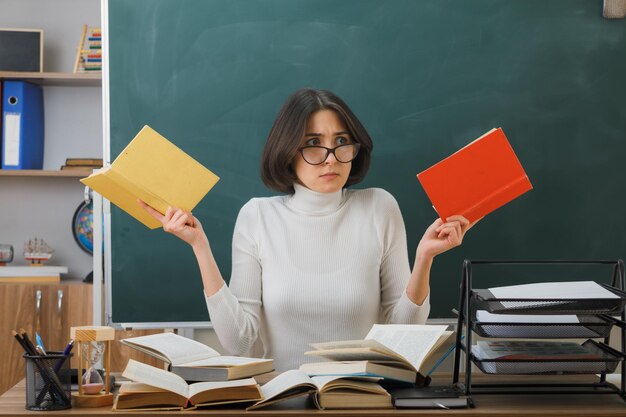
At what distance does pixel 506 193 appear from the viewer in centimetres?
163

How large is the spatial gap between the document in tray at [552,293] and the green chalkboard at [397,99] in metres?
1.32

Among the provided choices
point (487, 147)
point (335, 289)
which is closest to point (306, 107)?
point (335, 289)

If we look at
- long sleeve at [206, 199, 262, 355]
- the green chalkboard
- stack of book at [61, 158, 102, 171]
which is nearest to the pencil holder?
A: long sleeve at [206, 199, 262, 355]

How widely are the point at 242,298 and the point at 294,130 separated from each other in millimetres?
451

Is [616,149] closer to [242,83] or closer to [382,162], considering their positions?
[382,162]

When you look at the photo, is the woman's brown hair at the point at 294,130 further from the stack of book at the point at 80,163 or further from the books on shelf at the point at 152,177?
the stack of book at the point at 80,163


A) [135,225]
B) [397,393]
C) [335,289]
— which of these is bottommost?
[397,393]

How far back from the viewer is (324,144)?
6.86 ft

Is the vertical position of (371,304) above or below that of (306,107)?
below

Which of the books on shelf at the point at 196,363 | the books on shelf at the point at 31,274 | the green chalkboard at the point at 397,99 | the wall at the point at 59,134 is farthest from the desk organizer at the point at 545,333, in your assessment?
the wall at the point at 59,134

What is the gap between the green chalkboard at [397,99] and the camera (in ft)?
9.17

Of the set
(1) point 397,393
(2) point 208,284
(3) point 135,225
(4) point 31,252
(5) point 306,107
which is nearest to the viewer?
(1) point 397,393

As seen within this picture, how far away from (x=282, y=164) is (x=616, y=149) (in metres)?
1.39

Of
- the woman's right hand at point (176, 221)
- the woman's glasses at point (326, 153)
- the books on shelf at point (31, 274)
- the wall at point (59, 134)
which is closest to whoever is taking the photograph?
the woman's right hand at point (176, 221)
